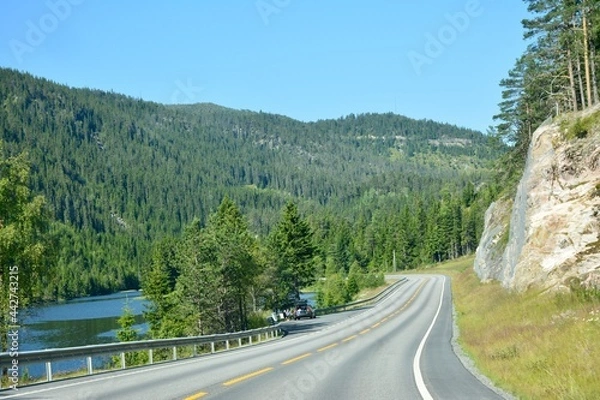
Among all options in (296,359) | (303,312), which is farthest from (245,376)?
(303,312)

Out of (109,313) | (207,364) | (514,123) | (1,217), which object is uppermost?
(514,123)

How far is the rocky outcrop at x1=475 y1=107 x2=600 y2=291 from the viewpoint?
24.9m

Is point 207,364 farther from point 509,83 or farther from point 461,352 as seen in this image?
point 509,83

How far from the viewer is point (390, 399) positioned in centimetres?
1019

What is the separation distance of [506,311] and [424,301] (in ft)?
115

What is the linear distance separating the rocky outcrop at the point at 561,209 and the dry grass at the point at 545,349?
2308 millimetres

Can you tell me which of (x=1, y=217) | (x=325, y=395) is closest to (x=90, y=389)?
(x=325, y=395)

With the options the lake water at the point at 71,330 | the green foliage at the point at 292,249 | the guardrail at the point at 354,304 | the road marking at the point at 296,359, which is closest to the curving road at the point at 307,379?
the road marking at the point at 296,359

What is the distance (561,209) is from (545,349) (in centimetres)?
1606

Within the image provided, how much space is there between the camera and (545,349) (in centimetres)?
1373

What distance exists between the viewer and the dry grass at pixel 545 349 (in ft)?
32.6

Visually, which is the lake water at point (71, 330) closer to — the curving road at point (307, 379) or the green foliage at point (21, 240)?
the green foliage at point (21, 240)

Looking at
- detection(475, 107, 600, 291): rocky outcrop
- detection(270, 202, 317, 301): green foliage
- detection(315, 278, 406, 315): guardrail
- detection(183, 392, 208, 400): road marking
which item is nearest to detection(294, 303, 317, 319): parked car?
detection(315, 278, 406, 315): guardrail

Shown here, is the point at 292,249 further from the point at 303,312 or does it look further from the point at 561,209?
the point at 561,209
